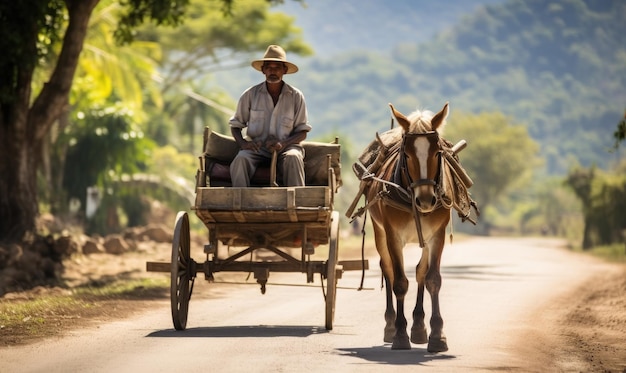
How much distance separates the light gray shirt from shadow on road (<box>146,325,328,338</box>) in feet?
7.08

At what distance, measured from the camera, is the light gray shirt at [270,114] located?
12.5 m

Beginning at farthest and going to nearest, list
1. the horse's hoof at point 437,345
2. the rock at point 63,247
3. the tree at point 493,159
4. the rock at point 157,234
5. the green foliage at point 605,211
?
the tree at point 493,159, the green foliage at point 605,211, the rock at point 157,234, the rock at point 63,247, the horse's hoof at point 437,345

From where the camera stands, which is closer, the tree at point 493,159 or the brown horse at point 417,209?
the brown horse at point 417,209

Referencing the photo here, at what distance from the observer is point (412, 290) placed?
18922 mm

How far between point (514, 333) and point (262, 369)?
439 cm

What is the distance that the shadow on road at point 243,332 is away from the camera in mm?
11758

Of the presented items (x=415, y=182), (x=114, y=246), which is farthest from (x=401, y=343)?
(x=114, y=246)

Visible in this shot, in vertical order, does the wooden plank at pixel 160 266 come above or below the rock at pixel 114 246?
below

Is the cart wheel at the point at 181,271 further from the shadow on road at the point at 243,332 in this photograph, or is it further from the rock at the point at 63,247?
the rock at the point at 63,247

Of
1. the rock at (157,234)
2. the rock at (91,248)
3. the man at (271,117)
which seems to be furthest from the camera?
the rock at (157,234)

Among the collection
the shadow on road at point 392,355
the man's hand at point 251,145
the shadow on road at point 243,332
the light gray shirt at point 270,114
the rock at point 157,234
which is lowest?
the shadow on road at point 392,355

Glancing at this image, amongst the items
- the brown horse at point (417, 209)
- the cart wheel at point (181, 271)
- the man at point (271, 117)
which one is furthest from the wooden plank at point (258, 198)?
the brown horse at point (417, 209)

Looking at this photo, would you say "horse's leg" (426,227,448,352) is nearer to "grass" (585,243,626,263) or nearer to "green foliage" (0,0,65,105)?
Answer: "green foliage" (0,0,65,105)

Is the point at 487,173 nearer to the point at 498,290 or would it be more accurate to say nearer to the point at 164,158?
the point at 164,158
